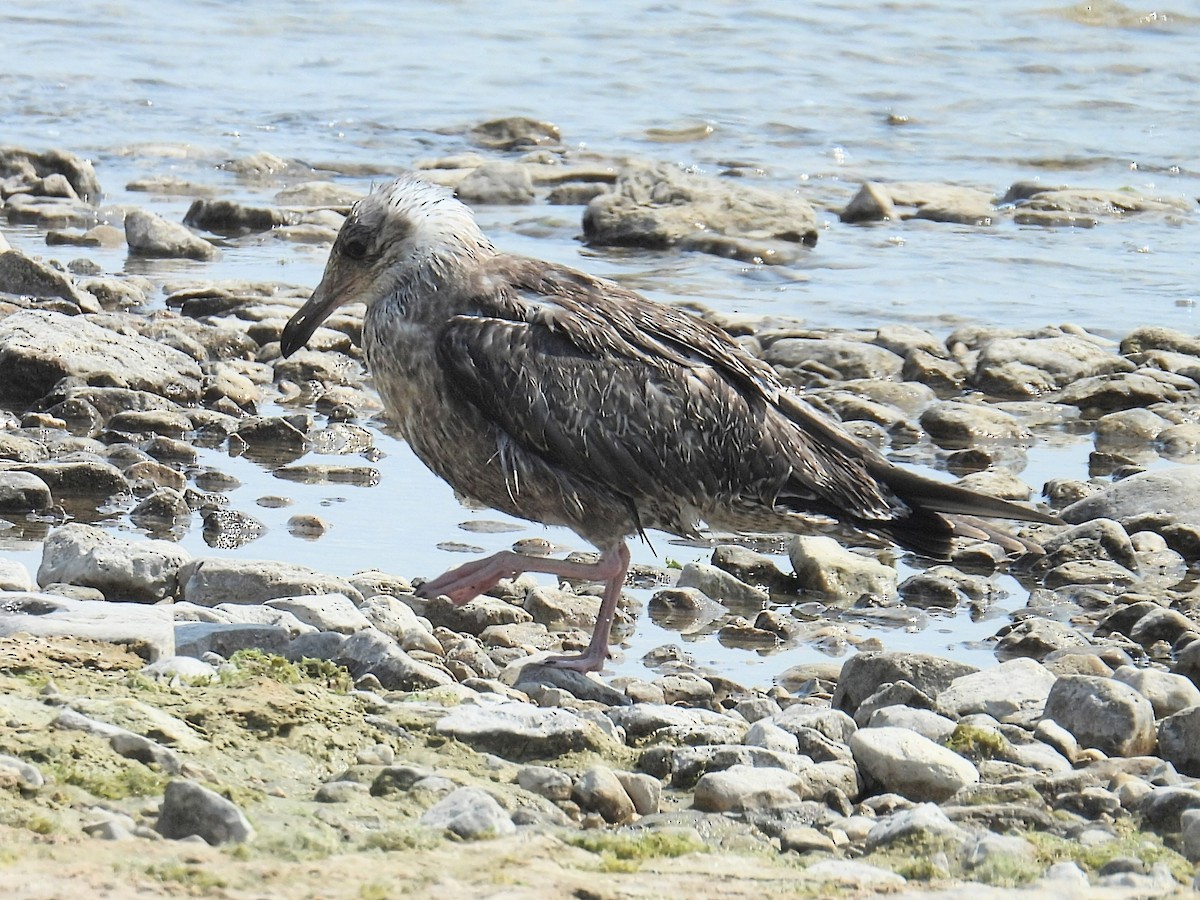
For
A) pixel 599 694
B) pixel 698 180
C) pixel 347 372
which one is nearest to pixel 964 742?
pixel 599 694

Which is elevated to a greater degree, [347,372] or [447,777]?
[447,777]

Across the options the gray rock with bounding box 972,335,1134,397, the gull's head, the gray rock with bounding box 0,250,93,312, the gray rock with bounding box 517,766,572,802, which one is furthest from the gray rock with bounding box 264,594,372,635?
the gray rock with bounding box 972,335,1134,397

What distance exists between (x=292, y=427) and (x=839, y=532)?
10.1 ft

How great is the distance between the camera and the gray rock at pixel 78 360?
29.7 feet

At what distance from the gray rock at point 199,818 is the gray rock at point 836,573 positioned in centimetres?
385

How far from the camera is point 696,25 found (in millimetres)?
24328

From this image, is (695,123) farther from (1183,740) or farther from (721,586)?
(1183,740)

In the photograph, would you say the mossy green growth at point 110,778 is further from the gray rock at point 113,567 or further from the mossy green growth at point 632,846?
the gray rock at point 113,567

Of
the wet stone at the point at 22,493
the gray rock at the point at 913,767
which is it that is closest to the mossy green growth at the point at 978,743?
the gray rock at the point at 913,767

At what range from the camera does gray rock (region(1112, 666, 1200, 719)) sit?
5.70 meters

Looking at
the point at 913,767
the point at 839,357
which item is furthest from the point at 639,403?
the point at 839,357

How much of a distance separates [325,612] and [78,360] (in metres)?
3.79

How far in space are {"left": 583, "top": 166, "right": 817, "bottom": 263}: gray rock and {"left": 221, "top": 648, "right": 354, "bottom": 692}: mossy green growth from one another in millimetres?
8893

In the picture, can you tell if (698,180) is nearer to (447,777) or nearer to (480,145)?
(480,145)
